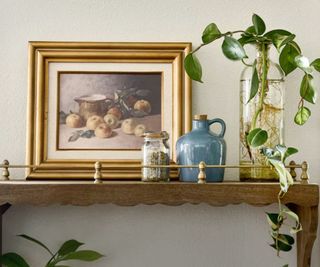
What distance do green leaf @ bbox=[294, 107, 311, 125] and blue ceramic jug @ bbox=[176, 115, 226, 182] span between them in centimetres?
21

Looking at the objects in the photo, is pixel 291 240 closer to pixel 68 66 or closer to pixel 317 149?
pixel 317 149

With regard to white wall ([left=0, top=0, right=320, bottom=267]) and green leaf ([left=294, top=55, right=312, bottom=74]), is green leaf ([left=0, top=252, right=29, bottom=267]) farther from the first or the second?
green leaf ([left=294, top=55, right=312, bottom=74])

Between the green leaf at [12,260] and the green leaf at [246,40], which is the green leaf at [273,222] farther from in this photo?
the green leaf at [12,260]

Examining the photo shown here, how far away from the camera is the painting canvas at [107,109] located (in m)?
1.80

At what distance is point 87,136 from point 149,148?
23cm

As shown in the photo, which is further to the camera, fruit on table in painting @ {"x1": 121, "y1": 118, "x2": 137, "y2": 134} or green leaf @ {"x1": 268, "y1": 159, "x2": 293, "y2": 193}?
fruit on table in painting @ {"x1": 121, "y1": 118, "x2": 137, "y2": 134}

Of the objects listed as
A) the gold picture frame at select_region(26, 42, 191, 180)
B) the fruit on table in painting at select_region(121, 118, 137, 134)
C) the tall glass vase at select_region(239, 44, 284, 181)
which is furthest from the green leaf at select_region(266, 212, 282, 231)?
the fruit on table in painting at select_region(121, 118, 137, 134)

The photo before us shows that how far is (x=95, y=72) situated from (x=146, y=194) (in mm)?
451

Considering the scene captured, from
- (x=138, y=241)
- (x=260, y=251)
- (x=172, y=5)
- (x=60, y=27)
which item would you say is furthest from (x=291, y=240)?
(x=60, y=27)

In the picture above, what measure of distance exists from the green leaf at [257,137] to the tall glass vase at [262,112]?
0.09 m

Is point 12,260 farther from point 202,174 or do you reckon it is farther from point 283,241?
point 283,241

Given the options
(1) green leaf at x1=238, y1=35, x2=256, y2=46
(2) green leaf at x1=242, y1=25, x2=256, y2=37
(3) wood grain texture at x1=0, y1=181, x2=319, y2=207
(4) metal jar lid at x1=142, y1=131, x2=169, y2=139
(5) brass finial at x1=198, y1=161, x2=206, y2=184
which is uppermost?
(2) green leaf at x1=242, y1=25, x2=256, y2=37

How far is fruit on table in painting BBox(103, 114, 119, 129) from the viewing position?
180 cm

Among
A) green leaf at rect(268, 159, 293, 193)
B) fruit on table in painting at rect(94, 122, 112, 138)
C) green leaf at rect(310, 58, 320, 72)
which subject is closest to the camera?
green leaf at rect(268, 159, 293, 193)
